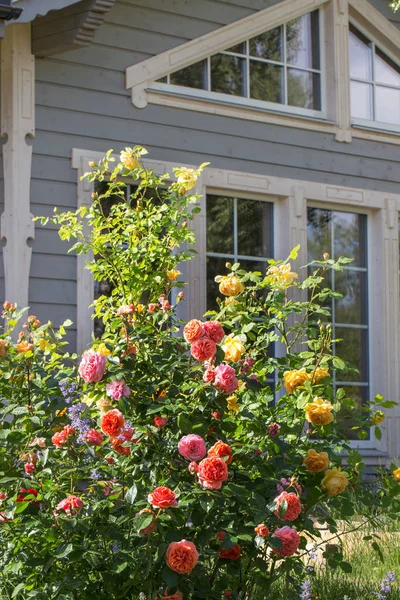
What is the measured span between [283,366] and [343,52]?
16.4ft

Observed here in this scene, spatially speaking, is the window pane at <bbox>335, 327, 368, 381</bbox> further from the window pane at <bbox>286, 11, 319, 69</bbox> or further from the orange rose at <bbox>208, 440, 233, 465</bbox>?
the orange rose at <bbox>208, 440, 233, 465</bbox>

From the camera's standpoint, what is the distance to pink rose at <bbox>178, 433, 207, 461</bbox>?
2.92 meters

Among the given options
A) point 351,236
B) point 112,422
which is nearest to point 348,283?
point 351,236

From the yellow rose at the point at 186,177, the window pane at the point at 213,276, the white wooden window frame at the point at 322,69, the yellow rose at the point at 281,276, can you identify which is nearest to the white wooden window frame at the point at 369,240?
the window pane at the point at 213,276

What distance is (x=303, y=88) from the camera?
7906 millimetres

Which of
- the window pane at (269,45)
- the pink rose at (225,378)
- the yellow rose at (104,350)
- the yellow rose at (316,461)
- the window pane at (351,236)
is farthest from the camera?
the window pane at (351,236)

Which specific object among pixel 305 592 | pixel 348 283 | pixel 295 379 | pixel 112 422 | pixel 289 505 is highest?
pixel 348 283

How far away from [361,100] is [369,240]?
1183 millimetres

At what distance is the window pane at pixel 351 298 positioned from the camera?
7.89m

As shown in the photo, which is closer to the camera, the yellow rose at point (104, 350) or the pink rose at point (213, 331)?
the pink rose at point (213, 331)

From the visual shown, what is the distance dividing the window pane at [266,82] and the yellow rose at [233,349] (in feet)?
15.1

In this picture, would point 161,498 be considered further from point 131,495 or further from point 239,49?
point 239,49

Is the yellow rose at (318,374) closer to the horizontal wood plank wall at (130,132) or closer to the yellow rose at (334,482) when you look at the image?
the yellow rose at (334,482)

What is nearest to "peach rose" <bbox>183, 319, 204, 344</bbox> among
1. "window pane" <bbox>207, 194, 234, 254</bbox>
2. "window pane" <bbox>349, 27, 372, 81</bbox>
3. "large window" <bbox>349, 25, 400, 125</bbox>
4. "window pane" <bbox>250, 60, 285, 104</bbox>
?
"window pane" <bbox>207, 194, 234, 254</bbox>
